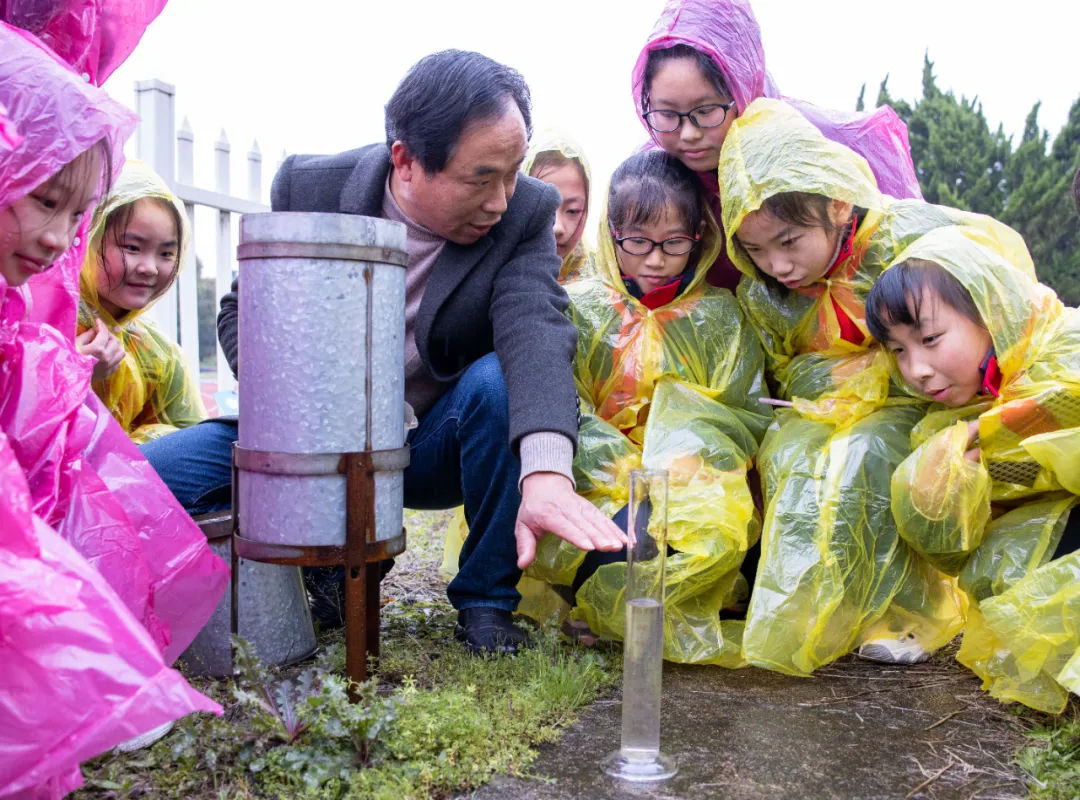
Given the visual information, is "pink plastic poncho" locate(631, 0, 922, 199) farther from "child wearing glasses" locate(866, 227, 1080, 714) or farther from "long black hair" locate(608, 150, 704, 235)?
"child wearing glasses" locate(866, 227, 1080, 714)

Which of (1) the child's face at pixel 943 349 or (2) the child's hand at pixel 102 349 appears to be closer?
(1) the child's face at pixel 943 349

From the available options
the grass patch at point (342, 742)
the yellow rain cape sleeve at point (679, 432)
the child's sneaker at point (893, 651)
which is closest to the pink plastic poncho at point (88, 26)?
the grass patch at point (342, 742)

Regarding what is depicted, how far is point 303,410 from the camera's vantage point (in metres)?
1.89

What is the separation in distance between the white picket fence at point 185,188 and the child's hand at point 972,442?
3.65 metres

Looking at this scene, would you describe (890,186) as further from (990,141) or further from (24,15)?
(990,141)

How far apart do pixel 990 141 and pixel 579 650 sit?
1333 centimetres

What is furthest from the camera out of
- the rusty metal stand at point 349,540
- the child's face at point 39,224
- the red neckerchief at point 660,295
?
A: the red neckerchief at point 660,295

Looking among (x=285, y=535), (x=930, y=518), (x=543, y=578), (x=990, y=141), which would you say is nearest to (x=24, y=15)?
(x=285, y=535)

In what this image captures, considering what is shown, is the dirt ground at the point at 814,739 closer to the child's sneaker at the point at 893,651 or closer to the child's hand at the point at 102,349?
the child's sneaker at the point at 893,651

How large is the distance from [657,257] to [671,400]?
0.39 m

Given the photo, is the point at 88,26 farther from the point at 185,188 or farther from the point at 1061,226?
the point at 1061,226

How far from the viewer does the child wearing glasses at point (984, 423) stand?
2.07 metres

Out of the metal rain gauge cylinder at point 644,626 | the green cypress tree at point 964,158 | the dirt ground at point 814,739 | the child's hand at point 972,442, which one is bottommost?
the dirt ground at point 814,739

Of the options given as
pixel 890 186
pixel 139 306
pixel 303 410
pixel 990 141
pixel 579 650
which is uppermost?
pixel 990 141
